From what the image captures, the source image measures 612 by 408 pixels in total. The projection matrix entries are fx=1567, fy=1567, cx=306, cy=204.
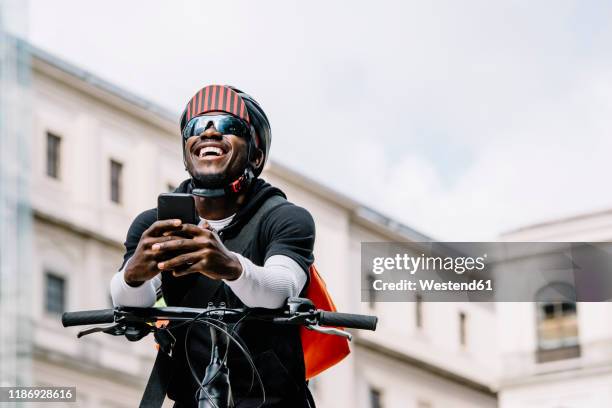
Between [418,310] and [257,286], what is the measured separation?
220 ft

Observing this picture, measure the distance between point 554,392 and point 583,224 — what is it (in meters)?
7.92

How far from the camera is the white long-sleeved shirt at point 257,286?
5.25m

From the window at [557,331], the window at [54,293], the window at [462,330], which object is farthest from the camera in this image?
the window at [462,330]

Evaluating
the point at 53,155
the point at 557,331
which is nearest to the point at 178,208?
the point at 53,155

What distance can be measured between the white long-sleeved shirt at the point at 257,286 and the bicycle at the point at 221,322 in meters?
0.04

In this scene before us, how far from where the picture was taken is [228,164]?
5.65 meters

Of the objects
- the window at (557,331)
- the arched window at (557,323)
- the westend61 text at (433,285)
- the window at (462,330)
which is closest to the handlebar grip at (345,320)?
the arched window at (557,323)

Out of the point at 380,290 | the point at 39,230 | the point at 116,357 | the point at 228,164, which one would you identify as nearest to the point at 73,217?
the point at 39,230

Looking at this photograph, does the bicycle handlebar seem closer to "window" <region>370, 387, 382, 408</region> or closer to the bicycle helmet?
the bicycle helmet

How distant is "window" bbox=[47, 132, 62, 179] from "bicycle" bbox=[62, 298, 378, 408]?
4776 cm

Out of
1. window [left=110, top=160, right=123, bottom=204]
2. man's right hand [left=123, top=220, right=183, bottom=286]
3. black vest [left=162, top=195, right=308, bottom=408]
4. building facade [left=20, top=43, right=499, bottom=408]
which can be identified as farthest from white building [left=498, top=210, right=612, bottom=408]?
man's right hand [left=123, top=220, right=183, bottom=286]

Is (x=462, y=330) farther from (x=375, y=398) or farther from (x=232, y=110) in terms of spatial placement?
(x=232, y=110)

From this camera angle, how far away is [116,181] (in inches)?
2173

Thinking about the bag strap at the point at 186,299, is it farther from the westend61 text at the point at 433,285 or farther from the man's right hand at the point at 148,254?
the westend61 text at the point at 433,285
